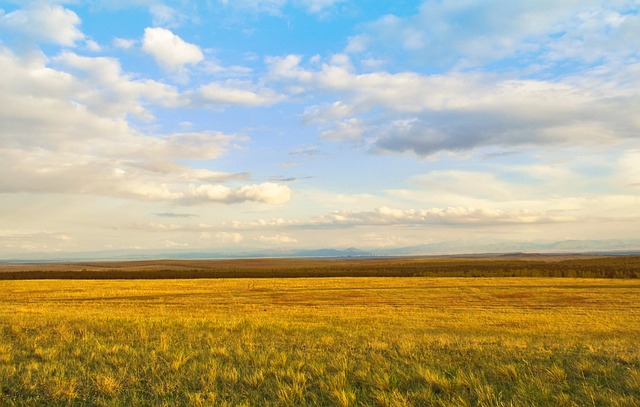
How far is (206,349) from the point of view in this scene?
35.1 ft

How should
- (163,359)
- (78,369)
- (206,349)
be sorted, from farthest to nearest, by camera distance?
1. (206,349)
2. (163,359)
3. (78,369)

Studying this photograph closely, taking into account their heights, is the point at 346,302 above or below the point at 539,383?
below

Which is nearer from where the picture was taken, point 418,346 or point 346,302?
point 418,346

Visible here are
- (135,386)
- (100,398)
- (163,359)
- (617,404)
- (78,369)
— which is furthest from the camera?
(163,359)

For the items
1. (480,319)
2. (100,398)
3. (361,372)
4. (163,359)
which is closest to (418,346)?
(361,372)

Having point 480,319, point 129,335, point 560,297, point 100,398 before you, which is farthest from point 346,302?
point 100,398

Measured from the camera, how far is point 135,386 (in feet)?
24.7

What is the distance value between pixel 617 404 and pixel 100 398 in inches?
288

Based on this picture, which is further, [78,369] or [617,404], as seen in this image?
[78,369]

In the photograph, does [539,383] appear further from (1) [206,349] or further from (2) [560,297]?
(2) [560,297]

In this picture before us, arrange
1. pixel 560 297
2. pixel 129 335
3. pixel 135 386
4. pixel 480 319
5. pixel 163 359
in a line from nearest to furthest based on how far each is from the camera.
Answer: pixel 135 386 → pixel 163 359 → pixel 129 335 → pixel 480 319 → pixel 560 297

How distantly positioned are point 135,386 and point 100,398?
2.40ft

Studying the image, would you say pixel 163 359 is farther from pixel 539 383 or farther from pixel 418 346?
pixel 539 383

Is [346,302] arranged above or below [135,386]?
below
